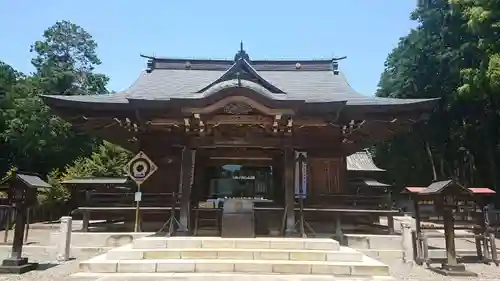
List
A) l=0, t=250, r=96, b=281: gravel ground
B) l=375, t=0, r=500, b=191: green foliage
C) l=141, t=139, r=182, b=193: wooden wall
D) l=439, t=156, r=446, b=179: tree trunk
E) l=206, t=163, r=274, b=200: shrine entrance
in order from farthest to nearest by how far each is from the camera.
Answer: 1. l=439, t=156, r=446, b=179: tree trunk
2. l=375, t=0, r=500, b=191: green foliage
3. l=206, t=163, r=274, b=200: shrine entrance
4. l=141, t=139, r=182, b=193: wooden wall
5. l=0, t=250, r=96, b=281: gravel ground

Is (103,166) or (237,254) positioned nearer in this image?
(237,254)

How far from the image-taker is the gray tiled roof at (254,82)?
451 inches

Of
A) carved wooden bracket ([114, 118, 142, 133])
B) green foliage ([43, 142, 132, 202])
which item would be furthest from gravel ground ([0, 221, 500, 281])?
green foliage ([43, 142, 132, 202])

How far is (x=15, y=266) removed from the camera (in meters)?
8.02

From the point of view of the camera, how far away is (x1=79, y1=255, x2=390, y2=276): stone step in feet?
23.6

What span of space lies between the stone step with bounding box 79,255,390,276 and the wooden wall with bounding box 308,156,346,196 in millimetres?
5342

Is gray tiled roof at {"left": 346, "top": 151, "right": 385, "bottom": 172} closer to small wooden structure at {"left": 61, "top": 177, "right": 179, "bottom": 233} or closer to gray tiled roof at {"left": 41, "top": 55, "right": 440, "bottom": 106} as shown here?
gray tiled roof at {"left": 41, "top": 55, "right": 440, "bottom": 106}

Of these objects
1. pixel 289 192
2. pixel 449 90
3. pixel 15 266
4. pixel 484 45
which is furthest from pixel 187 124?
pixel 449 90

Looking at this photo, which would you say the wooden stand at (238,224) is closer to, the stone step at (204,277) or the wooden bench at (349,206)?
the wooden bench at (349,206)

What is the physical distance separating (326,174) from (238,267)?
6176 millimetres

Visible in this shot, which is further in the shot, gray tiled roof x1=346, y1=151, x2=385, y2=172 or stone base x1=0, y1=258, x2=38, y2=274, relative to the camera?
gray tiled roof x1=346, y1=151, x2=385, y2=172

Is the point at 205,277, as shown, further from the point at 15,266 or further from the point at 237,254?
the point at 15,266

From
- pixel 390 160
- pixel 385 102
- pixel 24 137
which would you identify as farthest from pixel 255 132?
pixel 24 137

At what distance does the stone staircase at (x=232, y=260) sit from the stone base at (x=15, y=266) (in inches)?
67.8
